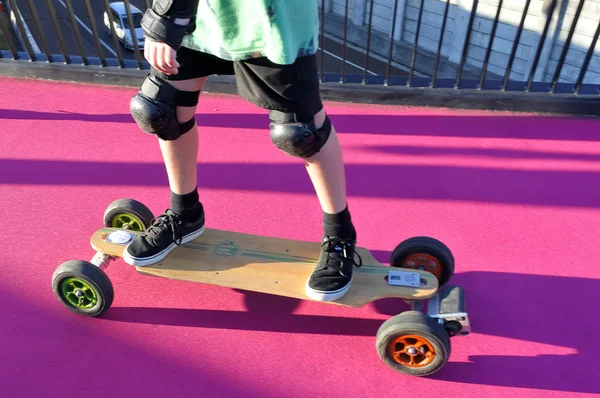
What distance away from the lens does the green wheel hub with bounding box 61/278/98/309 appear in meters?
1.92

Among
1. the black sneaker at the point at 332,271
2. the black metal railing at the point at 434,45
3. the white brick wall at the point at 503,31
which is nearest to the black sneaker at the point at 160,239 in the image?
the black sneaker at the point at 332,271

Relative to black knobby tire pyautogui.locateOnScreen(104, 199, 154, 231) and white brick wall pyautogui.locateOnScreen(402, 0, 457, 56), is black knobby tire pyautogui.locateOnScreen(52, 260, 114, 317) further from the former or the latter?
white brick wall pyautogui.locateOnScreen(402, 0, 457, 56)

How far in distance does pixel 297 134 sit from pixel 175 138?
501mm

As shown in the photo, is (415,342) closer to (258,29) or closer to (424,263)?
(424,263)

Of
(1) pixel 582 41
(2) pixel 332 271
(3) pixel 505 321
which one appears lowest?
(1) pixel 582 41

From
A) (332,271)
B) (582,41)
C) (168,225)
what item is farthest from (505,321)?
(582,41)

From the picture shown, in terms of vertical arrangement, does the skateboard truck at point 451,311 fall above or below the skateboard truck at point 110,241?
below

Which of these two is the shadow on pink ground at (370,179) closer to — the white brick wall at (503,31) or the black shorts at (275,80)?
the black shorts at (275,80)

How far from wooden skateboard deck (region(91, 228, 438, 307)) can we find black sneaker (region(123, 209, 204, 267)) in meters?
0.03

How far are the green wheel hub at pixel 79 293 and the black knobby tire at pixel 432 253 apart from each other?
114 cm

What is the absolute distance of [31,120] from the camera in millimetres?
3217

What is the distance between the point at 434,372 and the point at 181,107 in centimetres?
123

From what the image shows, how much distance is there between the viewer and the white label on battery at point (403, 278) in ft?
6.17

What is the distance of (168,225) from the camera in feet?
6.79
